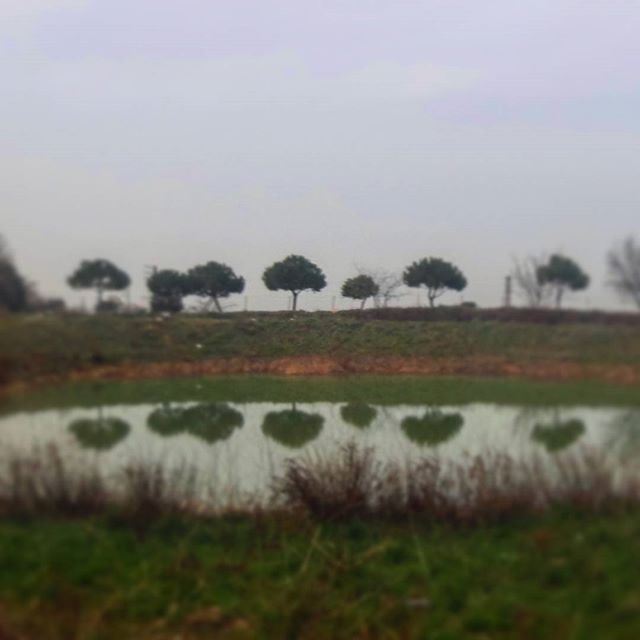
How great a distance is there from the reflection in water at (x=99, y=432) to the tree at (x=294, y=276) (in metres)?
4.12

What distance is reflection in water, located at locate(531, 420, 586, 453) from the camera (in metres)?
6.91

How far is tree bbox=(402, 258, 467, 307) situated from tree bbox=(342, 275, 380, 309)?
1115mm

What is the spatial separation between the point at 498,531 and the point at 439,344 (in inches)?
149

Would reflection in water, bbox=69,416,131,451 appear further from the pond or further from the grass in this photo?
the grass

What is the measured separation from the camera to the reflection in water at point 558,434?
691cm

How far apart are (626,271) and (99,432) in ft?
15.8

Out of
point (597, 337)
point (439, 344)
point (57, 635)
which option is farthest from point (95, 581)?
point (439, 344)

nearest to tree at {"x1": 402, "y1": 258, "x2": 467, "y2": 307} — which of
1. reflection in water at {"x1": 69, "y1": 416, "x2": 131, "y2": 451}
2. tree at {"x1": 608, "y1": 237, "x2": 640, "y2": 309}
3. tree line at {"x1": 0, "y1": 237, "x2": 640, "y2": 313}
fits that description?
tree line at {"x1": 0, "y1": 237, "x2": 640, "y2": 313}

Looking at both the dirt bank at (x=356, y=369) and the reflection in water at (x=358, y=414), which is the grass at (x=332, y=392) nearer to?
the dirt bank at (x=356, y=369)

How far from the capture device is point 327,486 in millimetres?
8406

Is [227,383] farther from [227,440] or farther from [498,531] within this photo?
[498,531]

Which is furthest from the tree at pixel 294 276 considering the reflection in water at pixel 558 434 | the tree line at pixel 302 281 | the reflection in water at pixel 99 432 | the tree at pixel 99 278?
the reflection in water at pixel 558 434

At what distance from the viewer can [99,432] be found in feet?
26.0

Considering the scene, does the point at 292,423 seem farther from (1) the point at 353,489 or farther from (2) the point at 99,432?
(2) the point at 99,432
